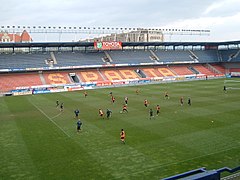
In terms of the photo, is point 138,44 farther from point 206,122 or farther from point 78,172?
point 78,172

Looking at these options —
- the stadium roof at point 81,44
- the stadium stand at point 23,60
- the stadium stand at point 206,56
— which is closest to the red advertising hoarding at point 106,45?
the stadium roof at point 81,44

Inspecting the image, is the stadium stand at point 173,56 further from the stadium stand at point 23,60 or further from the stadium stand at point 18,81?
the stadium stand at point 18,81

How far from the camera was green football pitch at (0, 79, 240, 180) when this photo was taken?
581 inches

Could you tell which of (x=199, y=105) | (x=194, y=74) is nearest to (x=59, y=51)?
(x=194, y=74)

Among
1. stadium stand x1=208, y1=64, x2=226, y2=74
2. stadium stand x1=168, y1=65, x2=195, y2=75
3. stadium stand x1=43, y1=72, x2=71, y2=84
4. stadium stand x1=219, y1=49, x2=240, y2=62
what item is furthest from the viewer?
stadium stand x1=208, y1=64, x2=226, y2=74

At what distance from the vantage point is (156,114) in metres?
28.8

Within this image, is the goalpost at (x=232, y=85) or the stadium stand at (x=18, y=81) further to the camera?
the stadium stand at (x=18, y=81)

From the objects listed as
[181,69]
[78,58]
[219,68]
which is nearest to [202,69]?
[219,68]

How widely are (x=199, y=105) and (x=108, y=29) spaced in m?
51.5

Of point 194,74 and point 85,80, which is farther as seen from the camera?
point 194,74

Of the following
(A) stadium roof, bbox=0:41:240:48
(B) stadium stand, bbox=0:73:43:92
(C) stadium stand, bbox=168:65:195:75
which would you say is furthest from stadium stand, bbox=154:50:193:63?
(B) stadium stand, bbox=0:73:43:92

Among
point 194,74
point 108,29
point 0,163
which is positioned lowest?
point 0,163

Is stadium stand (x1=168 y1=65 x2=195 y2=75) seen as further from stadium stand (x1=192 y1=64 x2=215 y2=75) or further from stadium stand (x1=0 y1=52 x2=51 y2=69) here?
stadium stand (x1=0 y1=52 x2=51 y2=69)

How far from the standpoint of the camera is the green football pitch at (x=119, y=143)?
48.4 ft
